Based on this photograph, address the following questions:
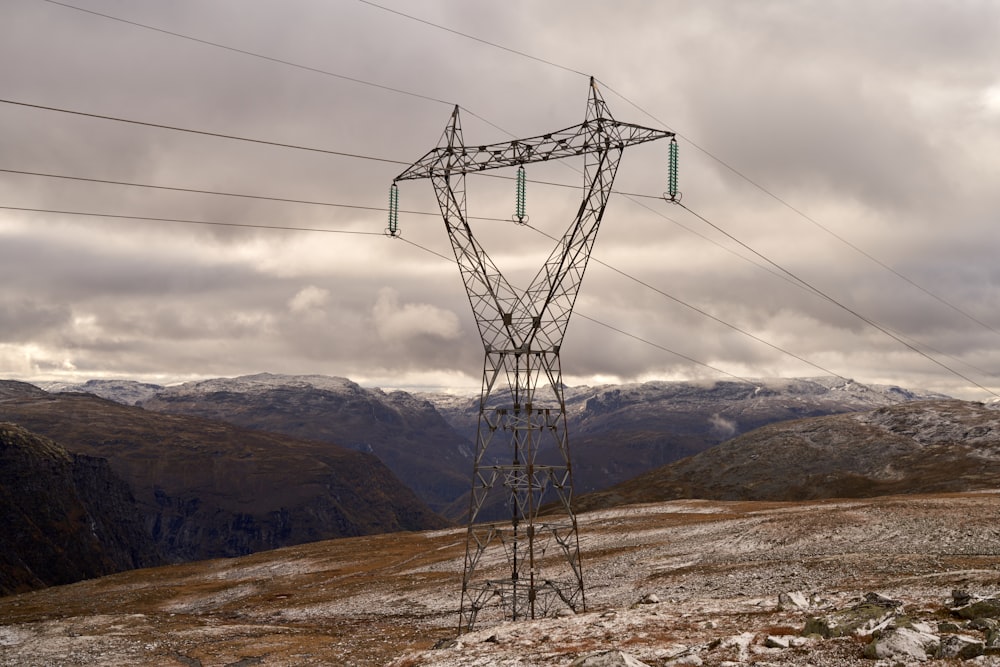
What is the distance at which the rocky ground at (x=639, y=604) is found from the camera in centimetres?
2786

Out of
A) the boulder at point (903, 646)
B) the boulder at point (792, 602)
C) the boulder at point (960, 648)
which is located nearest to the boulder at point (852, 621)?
the boulder at point (903, 646)

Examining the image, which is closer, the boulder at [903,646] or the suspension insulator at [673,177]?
the boulder at [903,646]

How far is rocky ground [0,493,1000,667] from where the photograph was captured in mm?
27859

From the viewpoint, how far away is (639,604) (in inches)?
1735

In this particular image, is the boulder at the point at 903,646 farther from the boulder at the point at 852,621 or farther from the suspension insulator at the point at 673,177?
the suspension insulator at the point at 673,177

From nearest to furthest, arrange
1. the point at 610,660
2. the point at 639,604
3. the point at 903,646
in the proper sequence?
the point at 903,646 < the point at 610,660 < the point at 639,604

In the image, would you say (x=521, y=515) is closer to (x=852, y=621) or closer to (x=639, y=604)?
(x=639, y=604)

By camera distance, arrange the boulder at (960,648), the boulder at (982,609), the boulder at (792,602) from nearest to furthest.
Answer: the boulder at (960,648)
the boulder at (982,609)
the boulder at (792,602)

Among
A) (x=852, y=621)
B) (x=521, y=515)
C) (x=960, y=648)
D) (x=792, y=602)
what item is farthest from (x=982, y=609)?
(x=521, y=515)

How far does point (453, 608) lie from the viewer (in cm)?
6444

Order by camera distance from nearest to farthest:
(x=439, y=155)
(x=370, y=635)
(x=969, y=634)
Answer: (x=969, y=634), (x=439, y=155), (x=370, y=635)

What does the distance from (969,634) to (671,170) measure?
27.3m

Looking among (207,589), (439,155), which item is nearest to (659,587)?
(439,155)

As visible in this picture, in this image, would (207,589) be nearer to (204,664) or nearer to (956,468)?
(204,664)
